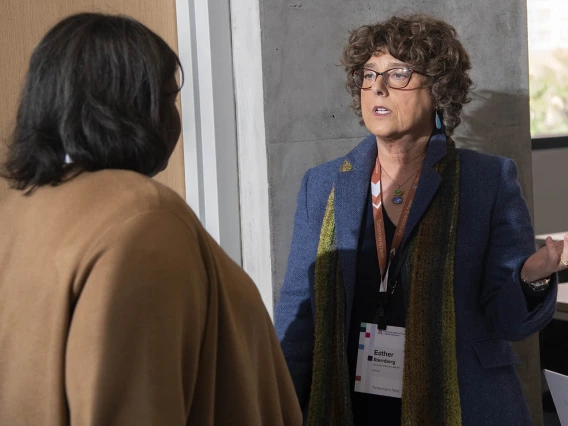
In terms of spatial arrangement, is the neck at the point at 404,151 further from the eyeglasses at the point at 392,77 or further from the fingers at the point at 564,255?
the fingers at the point at 564,255

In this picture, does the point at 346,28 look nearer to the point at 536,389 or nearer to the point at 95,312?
the point at 536,389

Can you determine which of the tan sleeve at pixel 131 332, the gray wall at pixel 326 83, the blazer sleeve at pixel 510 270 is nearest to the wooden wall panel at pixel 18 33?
the gray wall at pixel 326 83

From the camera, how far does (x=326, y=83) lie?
261 centimetres

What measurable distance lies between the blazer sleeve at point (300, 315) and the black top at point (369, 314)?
15cm

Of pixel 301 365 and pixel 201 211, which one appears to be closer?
pixel 301 365

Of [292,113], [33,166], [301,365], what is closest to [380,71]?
[292,113]

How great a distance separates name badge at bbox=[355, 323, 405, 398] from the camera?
6.57ft

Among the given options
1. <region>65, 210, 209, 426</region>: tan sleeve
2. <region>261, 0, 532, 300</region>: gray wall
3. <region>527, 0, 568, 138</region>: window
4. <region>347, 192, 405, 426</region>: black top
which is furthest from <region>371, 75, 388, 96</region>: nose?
<region>527, 0, 568, 138</region>: window

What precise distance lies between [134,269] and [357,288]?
3.51ft

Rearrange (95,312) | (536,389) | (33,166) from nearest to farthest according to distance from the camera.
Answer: (95,312) → (33,166) → (536,389)

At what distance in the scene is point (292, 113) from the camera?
2.57 m

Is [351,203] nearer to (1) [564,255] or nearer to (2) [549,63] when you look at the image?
(1) [564,255]

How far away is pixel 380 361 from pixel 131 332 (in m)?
1.07

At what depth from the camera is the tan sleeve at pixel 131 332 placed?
41.9 inches
